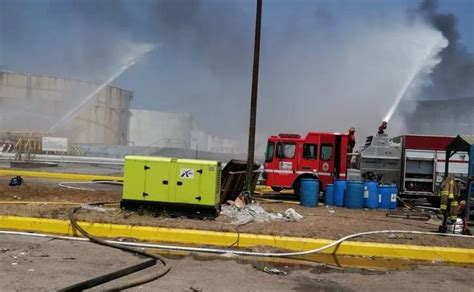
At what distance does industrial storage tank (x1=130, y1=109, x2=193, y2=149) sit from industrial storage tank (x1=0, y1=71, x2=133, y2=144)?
560cm

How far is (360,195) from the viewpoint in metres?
13.9

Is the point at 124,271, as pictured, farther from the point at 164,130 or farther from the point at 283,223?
the point at 164,130

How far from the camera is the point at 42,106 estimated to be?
60.6 meters

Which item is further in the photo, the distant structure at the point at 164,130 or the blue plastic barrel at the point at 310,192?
the distant structure at the point at 164,130

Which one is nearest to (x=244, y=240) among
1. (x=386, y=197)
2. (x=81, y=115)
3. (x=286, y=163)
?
(x=386, y=197)

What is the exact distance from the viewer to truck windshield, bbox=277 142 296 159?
16797mm

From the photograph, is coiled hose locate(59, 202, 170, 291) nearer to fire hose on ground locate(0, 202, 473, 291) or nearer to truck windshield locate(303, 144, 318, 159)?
fire hose on ground locate(0, 202, 473, 291)

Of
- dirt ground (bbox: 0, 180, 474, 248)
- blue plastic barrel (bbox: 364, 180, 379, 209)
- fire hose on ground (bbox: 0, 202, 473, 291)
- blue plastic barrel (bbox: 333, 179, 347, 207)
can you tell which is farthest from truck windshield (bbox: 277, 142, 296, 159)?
fire hose on ground (bbox: 0, 202, 473, 291)

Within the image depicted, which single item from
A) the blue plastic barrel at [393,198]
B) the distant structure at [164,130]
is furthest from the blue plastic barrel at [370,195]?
the distant structure at [164,130]

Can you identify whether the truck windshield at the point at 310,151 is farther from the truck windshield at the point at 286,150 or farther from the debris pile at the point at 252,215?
the debris pile at the point at 252,215

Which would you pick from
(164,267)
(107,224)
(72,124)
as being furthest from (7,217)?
(72,124)

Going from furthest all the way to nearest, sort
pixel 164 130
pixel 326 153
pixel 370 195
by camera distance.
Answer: pixel 164 130 < pixel 326 153 < pixel 370 195

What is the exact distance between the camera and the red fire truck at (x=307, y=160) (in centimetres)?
1653

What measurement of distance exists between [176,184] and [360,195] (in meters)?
6.65
